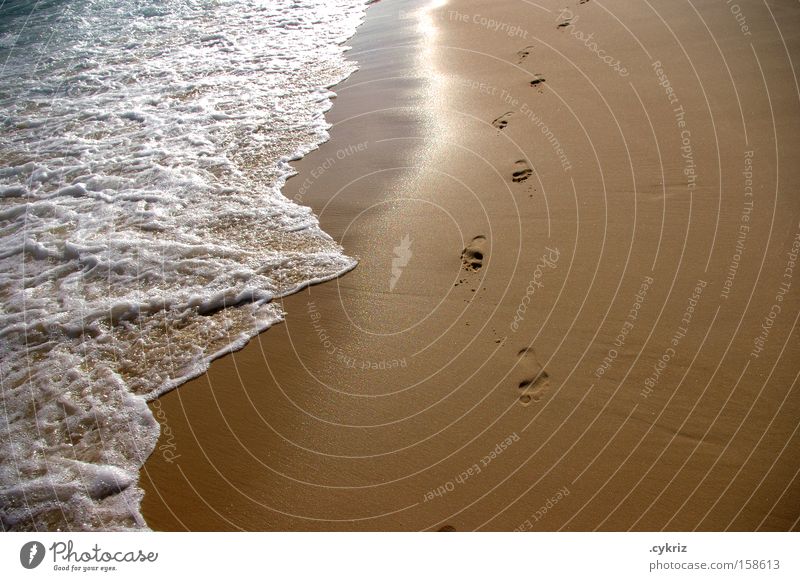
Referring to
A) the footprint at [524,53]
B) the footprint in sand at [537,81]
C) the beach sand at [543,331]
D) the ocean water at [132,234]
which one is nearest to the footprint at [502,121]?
the beach sand at [543,331]

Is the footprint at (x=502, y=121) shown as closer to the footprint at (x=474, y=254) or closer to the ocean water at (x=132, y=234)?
the footprint at (x=474, y=254)

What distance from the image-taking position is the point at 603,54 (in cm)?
636

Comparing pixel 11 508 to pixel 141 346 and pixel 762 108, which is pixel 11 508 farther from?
pixel 762 108

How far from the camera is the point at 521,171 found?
5.08m

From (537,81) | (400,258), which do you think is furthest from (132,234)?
(537,81)

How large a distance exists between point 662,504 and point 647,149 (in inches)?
127

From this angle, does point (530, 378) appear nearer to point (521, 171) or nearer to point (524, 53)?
point (521, 171)

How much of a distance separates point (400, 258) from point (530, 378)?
5.09 ft

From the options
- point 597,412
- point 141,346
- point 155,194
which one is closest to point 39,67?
point 155,194

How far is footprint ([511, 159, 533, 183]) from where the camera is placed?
16.4 feet
